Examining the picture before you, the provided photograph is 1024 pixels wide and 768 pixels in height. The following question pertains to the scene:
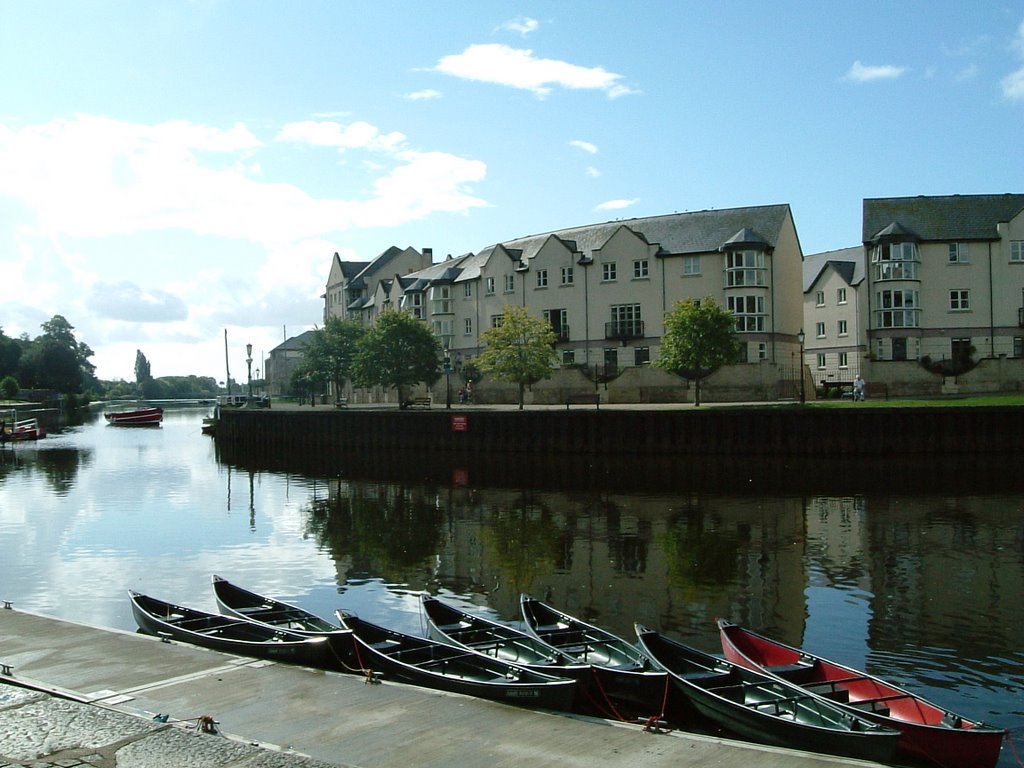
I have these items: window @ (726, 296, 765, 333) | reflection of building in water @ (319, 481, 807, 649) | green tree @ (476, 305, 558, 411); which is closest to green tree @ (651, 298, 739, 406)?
window @ (726, 296, 765, 333)

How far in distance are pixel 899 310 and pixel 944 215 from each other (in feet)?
31.4

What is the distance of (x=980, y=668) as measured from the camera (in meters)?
17.0

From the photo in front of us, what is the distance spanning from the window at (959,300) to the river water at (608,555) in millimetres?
29378

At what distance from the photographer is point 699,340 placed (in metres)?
69.3

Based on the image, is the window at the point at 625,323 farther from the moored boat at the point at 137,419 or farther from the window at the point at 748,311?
the moored boat at the point at 137,419

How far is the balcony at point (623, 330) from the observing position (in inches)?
3282

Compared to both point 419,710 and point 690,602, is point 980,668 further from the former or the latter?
point 419,710

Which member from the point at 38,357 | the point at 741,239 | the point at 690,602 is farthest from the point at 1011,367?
the point at 38,357

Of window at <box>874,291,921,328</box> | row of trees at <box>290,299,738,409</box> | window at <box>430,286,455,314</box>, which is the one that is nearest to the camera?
row of trees at <box>290,299,738,409</box>

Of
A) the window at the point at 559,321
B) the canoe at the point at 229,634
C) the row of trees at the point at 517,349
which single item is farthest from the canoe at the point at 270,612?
the window at the point at 559,321

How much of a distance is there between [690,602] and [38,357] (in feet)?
625

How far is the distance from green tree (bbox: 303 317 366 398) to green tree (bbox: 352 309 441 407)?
1902cm

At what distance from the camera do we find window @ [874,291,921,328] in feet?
255

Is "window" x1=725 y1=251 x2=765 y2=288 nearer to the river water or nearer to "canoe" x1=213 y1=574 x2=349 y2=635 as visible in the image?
the river water
